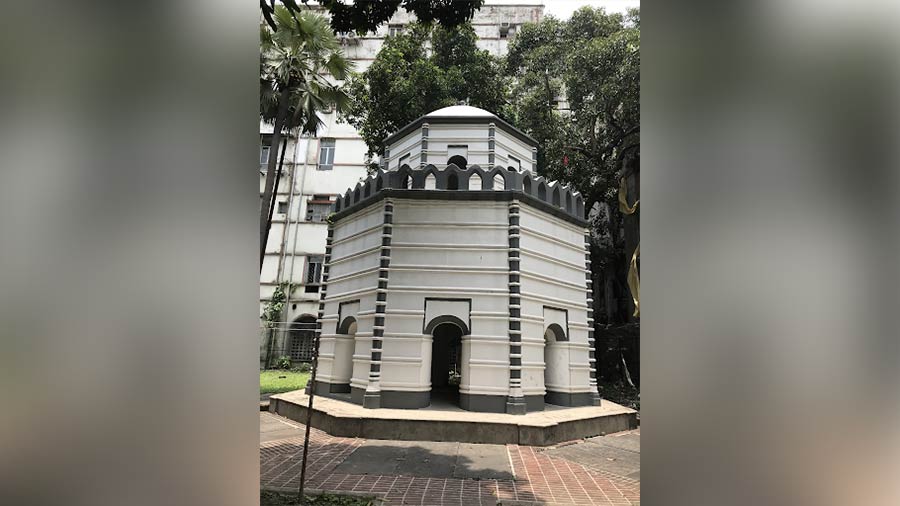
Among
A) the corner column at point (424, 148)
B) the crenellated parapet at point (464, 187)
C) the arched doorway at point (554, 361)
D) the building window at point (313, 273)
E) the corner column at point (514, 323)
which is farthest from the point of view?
the building window at point (313, 273)

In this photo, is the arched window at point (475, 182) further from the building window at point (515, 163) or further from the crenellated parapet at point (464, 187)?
the building window at point (515, 163)

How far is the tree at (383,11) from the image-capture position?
6.03 meters

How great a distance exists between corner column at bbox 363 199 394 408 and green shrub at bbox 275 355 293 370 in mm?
14350

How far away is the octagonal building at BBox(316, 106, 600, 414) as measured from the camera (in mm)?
10919

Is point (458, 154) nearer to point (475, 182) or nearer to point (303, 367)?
point (475, 182)

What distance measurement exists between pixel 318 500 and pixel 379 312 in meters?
5.71

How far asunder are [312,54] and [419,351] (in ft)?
26.0

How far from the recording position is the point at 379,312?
36.5 feet

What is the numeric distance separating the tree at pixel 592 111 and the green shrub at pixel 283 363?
16323mm

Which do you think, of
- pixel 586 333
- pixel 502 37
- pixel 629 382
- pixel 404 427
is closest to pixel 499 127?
pixel 586 333

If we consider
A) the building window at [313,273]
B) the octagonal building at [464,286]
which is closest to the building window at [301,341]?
the building window at [313,273]

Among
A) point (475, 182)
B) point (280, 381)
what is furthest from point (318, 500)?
point (280, 381)

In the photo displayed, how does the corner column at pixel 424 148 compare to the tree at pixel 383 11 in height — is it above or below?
above
